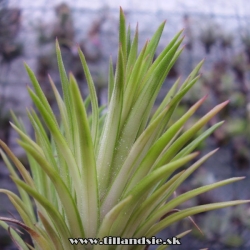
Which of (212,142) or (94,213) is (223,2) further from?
(94,213)

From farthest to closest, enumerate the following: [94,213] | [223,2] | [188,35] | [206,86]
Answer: [223,2], [188,35], [206,86], [94,213]

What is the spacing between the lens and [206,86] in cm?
192

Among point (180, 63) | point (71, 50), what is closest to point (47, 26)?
point (71, 50)

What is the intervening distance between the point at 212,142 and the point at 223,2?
1.19 metres

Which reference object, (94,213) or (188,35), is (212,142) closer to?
(188,35)

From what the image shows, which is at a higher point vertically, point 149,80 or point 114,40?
point 114,40

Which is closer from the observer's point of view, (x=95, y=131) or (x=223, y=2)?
(x=95, y=131)

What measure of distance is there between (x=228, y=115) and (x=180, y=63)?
509 millimetres

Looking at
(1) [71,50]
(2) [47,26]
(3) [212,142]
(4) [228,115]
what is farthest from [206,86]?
(2) [47,26]

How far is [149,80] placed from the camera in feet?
1.18

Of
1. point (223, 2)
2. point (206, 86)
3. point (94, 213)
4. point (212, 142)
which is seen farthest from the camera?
point (223, 2)

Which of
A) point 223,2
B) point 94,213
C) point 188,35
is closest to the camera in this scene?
point 94,213

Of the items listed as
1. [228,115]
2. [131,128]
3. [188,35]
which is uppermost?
[188,35]

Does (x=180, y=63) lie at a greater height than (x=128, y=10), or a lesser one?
lesser
